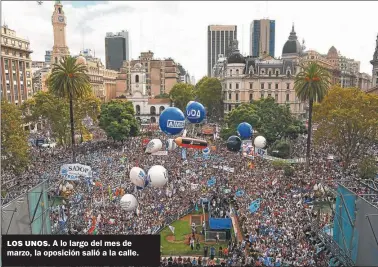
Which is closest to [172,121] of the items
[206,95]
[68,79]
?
[68,79]

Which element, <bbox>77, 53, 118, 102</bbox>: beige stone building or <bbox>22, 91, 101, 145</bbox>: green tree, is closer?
<bbox>22, 91, 101, 145</bbox>: green tree

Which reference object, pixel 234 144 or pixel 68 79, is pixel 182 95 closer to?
pixel 234 144

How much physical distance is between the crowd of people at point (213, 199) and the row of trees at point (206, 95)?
47029 millimetres

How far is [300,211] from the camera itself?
2505 cm

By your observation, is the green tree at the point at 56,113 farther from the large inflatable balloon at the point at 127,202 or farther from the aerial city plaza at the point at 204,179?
the large inflatable balloon at the point at 127,202

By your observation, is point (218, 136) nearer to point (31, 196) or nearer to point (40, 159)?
point (40, 159)

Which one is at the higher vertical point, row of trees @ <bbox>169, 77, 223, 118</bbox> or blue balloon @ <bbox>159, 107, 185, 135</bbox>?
row of trees @ <bbox>169, 77, 223, 118</bbox>

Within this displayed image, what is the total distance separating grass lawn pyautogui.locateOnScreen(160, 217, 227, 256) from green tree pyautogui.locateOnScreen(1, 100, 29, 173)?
14912 millimetres

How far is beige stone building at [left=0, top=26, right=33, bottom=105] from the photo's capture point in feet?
198

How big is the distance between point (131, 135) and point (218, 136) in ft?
48.1

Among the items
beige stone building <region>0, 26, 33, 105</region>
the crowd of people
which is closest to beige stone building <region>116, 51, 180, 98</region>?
beige stone building <region>0, 26, 33, 105</region>

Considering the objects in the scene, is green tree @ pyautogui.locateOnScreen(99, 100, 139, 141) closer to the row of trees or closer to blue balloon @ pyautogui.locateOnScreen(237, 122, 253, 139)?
blue balloon @ pyautogui.locateOnScreen(237, 122, 253, 139)

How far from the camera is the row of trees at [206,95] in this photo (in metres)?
87.8

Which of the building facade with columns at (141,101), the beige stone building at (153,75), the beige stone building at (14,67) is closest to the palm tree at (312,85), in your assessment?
the beige stone building at (14,67)
